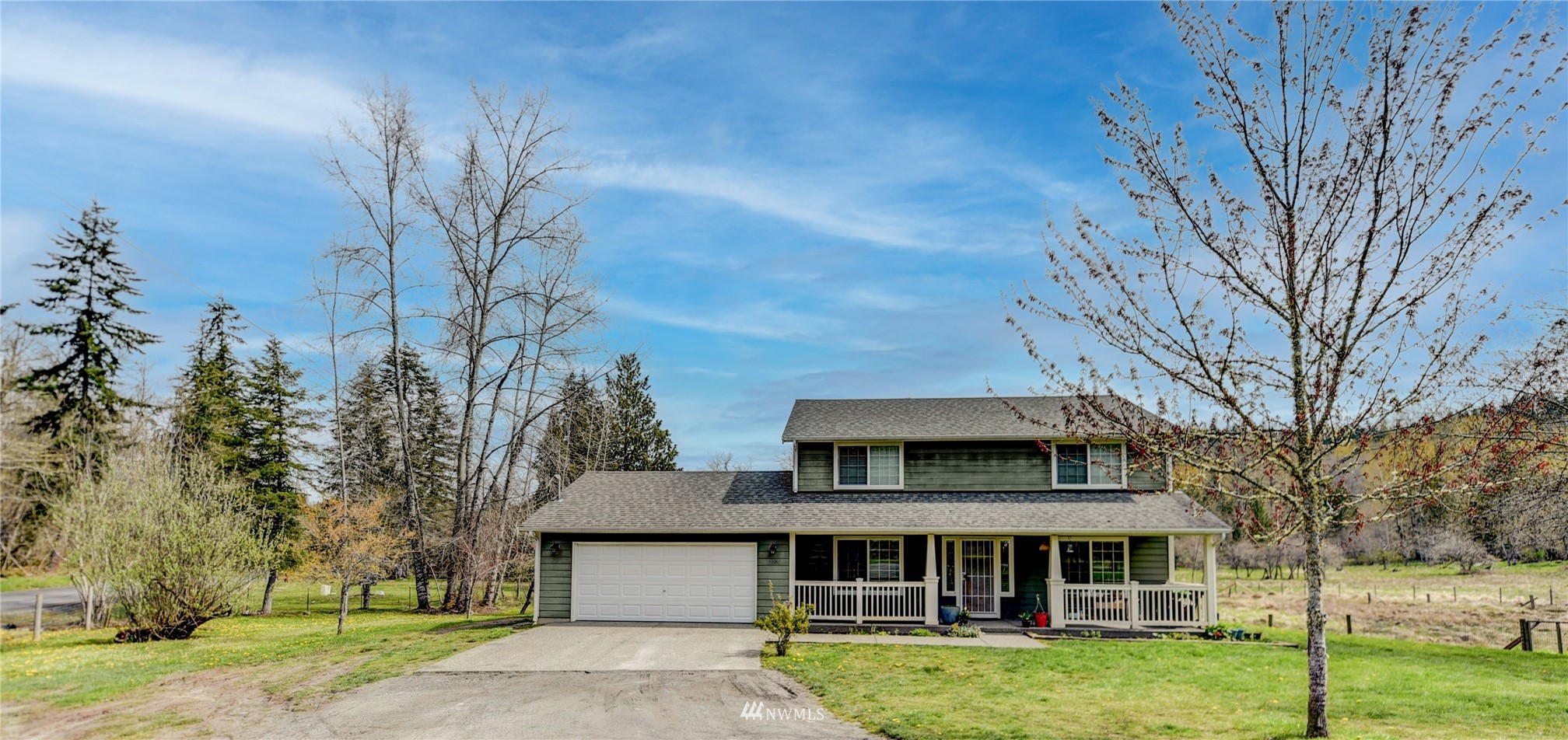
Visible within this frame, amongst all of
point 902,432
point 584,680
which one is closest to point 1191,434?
point 584,680

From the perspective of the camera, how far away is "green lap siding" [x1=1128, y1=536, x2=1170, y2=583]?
68.6 ft

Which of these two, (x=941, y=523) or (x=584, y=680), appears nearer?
(x=584, y=680)

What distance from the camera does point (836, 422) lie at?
2295 centimetres

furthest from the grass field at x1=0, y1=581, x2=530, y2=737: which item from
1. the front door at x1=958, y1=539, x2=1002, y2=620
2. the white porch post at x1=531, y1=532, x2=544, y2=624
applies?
the front door at x1=958, y1=539, x2=1002, y2=620

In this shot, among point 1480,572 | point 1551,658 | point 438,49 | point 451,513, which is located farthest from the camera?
point 1480,572

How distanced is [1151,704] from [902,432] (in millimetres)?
11209

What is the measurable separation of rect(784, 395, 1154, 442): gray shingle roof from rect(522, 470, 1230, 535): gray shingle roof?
1.50 meters

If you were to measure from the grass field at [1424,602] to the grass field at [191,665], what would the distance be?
818 inches

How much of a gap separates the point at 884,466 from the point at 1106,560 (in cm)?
569

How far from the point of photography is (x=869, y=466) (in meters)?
22.3

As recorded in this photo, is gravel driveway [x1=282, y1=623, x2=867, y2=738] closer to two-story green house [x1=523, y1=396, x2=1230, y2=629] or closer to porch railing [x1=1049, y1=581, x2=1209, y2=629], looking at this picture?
two-story green house [x1=523, y1=396, x2=1230, y2=629]

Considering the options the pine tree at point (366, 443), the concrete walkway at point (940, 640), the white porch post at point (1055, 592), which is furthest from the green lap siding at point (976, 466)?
the pine tree at point (366, 443)

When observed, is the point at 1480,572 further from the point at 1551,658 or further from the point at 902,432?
the point at 902,432

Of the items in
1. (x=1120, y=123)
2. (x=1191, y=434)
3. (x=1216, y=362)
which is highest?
(x=1120, y=123)
